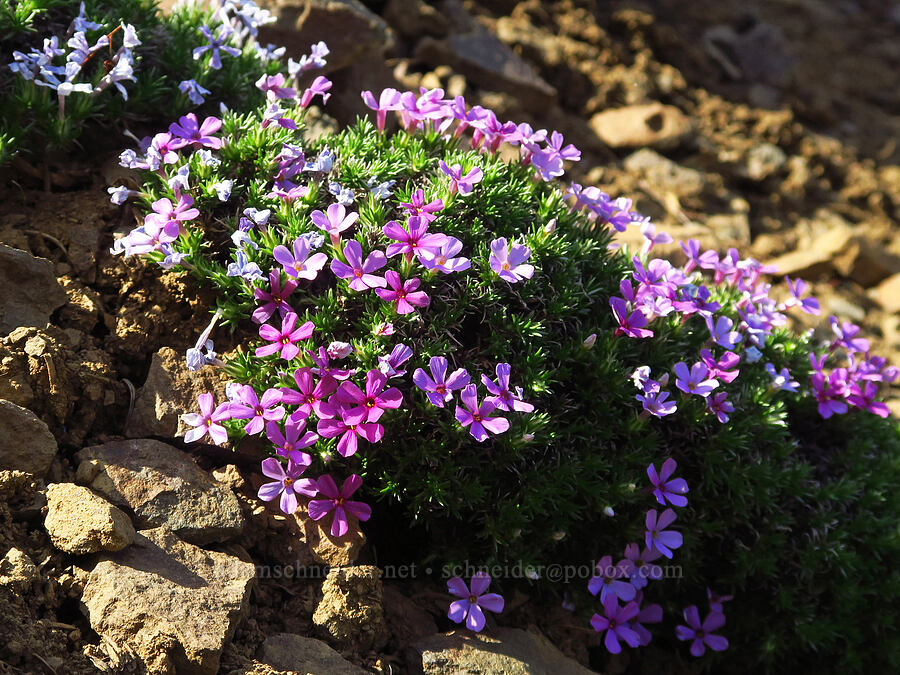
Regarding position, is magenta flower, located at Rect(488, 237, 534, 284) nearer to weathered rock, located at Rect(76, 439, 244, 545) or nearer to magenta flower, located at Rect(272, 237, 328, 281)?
magenta flower, located at Rect(272, 237, 328, 281)

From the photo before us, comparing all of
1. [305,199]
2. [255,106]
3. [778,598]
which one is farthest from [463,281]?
[778,598]

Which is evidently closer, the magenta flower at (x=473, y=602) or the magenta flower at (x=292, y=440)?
the magenta flower at (x=292, y=440)

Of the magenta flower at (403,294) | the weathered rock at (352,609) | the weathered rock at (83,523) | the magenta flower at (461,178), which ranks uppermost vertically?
the magenta flower at (461,178)

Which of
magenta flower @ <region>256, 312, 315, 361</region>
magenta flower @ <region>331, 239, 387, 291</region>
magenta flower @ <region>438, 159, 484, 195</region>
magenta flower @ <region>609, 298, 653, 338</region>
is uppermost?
magenta flower @ <region>438, 159, 484, 195</region>

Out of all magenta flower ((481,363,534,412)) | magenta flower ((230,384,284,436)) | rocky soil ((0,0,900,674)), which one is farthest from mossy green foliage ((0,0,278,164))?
magenta flower ((481,363,534,412))

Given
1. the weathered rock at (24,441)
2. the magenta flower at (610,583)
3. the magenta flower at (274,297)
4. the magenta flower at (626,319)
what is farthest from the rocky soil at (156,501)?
the magenta flower at (626,319)

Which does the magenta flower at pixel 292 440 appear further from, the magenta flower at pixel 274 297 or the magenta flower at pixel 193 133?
the magenta flower at pixel 193 133
